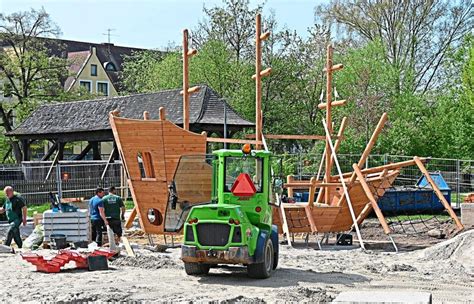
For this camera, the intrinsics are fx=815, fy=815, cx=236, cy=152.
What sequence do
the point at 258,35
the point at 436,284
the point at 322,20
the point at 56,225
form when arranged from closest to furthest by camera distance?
1. the point at 436,284
2. the point at 56,225
3. the point at 258,35
4. the point at 322,20

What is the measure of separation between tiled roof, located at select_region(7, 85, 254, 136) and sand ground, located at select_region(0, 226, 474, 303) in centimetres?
1813

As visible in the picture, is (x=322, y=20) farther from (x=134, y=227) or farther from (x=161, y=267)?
(x=161, y=267)

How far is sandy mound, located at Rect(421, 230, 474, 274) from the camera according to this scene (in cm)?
1620

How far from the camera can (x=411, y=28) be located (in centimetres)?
4712

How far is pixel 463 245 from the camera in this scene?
16.7 m

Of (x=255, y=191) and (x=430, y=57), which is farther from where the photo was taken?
(x=430, y=57)

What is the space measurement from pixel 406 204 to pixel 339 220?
8755mm

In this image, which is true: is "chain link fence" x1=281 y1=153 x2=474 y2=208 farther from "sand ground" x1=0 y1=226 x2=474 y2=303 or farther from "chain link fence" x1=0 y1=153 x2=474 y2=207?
"sand ground" x1=0 y1=226 x2=474 y2=303

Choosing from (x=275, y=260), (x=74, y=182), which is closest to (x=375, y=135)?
(x=275, y=260)

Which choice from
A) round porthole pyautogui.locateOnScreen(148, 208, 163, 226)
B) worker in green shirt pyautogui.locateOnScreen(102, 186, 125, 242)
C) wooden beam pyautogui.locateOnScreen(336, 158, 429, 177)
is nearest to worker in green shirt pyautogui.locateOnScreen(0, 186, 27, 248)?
worker in green shirt pyautogui.locateOnScreen(102, 186, 125, 242)

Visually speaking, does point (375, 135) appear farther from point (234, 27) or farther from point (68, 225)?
point (234, 27)

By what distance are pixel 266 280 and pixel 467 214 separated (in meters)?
10.3

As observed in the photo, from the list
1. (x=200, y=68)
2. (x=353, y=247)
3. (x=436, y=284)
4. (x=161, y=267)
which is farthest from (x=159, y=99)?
(x=436, y=284)

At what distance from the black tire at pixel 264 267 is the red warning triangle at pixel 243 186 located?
0.89 m
